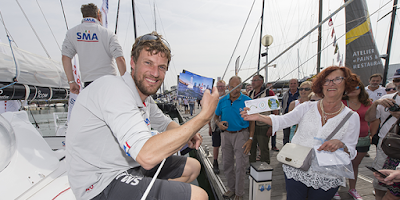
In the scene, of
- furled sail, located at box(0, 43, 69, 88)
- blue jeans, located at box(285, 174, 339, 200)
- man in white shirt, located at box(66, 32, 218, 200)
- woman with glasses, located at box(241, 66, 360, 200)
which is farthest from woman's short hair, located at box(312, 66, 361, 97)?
furled sail, located at box(0, 43, 69, 88)

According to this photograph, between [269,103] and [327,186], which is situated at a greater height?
[269,103]

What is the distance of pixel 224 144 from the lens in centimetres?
316

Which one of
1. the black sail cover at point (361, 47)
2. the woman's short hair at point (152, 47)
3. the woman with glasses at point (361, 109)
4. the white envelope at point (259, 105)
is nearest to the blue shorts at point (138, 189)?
the woman's short hair at point (152, 47)

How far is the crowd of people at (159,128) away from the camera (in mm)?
937

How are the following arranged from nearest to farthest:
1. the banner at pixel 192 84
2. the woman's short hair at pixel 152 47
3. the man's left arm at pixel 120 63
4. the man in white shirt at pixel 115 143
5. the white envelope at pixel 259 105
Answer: the man in white shirt at pixel 115 143 < the woman's short hair at pixel 152 47 < the white envelope at pixel 259 105 < the man's left arm at pixel 120 63 < the banner at pixel 192 84

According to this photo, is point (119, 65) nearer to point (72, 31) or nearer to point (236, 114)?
point (72, 31)

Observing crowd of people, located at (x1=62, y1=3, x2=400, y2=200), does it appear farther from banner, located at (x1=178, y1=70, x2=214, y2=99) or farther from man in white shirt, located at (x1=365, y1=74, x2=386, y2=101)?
man in white shirt, located at (x1=365, y1=74, x2=386, y2=101)

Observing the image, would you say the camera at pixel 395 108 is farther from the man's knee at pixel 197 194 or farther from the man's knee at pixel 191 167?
the man's knee at pixel 197 194

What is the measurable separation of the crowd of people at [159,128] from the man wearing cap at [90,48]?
0.04ft

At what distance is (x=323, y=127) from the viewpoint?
173cm

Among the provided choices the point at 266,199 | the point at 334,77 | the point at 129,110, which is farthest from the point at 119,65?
the point at 266,199

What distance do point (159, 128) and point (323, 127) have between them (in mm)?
1781

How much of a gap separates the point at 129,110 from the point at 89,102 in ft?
1.00

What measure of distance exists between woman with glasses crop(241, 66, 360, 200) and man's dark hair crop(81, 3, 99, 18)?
266 centimetres
